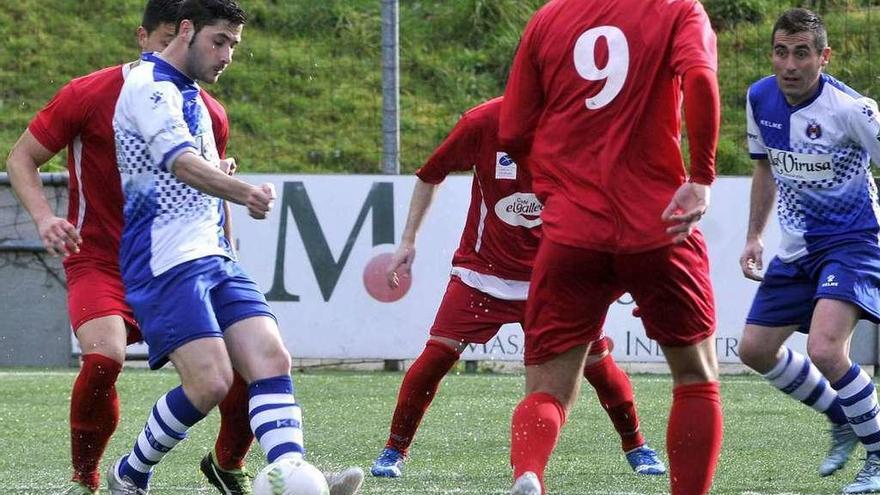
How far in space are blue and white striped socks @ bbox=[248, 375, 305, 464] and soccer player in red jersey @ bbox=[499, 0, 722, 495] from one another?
2.55 feet

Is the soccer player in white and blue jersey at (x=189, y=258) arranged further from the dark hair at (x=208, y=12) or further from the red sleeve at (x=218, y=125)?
the red sleeve at (x=218, y=125)

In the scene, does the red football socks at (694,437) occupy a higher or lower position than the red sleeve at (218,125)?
lower

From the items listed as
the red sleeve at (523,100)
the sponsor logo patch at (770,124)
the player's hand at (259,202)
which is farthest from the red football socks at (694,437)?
the sponsor logo patch at (770,124)

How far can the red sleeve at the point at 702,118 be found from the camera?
4.09 metres

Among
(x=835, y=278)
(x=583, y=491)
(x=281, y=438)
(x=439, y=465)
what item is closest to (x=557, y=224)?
(x=281, y=438)

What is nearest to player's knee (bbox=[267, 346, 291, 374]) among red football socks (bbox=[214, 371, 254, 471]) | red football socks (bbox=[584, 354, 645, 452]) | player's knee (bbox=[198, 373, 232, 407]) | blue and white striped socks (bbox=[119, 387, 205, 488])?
player's knee (bbox=[198, 373, 232, 407])

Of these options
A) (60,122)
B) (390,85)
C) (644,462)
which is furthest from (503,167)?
(390,85)

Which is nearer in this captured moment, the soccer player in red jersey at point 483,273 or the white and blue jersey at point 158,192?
the white and blue jersey at point 158,192

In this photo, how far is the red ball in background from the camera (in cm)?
1178

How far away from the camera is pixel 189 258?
16.0 feet

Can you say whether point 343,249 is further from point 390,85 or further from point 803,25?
point 803,25

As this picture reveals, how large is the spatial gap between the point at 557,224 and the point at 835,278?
7.26 ft

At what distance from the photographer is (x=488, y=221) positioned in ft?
22.6

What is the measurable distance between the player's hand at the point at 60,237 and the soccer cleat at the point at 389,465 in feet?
6.30
